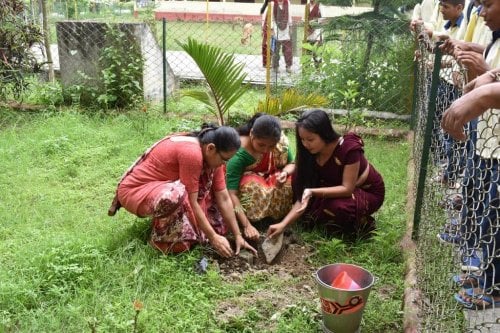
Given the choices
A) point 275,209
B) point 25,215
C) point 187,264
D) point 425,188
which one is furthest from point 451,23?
point 25,215

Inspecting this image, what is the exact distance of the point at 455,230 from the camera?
302 centimetres

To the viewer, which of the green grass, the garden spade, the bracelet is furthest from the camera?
the garden spade

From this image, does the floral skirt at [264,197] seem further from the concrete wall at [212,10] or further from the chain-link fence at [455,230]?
the concrete wall at [212,10]

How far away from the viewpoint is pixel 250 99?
8414mm

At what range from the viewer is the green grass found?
2949 mm

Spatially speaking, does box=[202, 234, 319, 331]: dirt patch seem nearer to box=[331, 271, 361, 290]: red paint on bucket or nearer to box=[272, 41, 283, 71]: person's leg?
box=[331, 271, 361, 290]: red paint on bucket

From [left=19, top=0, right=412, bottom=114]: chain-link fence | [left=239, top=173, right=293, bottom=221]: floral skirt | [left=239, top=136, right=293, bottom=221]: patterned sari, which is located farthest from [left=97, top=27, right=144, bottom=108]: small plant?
[left=239, top=173, right=293, bottom=221]: floral skirt

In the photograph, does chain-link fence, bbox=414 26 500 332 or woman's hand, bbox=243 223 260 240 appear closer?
chain-link fence, bbox=414 26 500 332

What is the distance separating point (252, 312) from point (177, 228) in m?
0.89

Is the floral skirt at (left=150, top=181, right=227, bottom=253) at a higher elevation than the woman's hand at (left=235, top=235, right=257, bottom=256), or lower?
higher

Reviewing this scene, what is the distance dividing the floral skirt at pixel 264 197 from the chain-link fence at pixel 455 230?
105cm

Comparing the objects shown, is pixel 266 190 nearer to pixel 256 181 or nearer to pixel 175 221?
pixel 256 181

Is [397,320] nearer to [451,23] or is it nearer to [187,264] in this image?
[187,264]

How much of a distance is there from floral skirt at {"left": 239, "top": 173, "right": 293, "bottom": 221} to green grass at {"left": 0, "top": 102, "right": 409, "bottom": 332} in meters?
0.36
